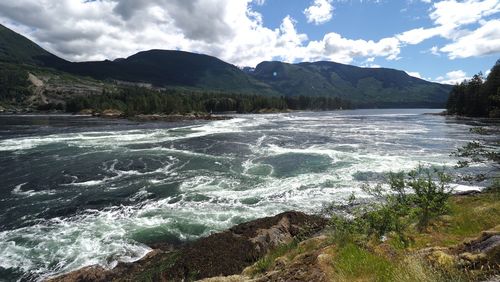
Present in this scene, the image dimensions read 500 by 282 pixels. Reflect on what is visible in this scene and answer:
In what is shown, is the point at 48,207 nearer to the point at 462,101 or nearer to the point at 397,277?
the point at 397,277

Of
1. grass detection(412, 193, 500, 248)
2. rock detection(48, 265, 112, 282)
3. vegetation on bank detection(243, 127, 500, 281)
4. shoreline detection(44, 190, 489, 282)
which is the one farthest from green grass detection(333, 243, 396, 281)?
rock detection(48, 265, 112, 282)

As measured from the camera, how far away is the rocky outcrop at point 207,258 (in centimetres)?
1462

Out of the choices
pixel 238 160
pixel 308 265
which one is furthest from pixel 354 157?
pixel 308 265

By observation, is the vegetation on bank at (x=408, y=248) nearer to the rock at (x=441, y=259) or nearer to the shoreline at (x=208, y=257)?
the rock at (x=441, y=259)

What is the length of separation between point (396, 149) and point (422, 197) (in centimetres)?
3561

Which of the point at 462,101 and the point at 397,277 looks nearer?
the point at 397,277

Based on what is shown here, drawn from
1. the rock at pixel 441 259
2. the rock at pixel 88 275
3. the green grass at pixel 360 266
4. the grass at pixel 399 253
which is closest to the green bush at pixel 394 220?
the grass at pixel 399 253

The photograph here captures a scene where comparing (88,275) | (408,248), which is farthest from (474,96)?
(88,275)

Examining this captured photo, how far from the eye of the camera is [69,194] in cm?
2770

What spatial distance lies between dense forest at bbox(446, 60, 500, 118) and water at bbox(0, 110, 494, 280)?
3355 inches

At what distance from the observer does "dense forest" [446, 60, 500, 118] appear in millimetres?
117625

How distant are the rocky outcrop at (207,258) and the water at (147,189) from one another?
4.09ft

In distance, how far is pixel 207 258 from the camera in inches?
612

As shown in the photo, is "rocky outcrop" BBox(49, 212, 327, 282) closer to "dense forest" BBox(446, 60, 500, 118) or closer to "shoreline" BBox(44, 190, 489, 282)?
"shoreline" BBox(44, 190, 489, 282)
